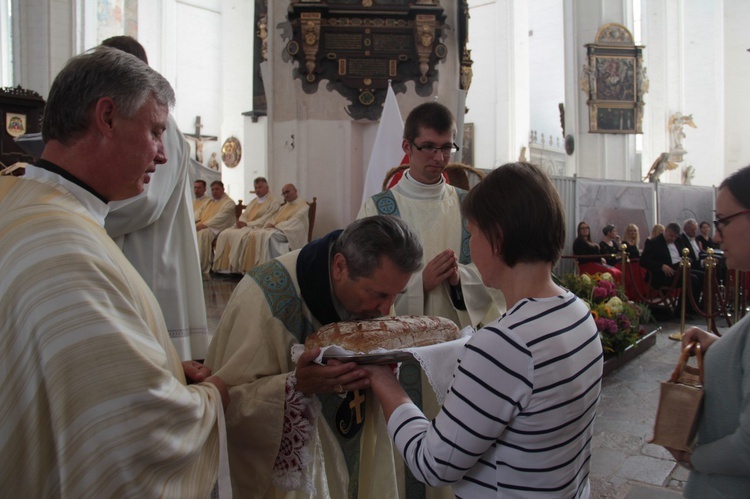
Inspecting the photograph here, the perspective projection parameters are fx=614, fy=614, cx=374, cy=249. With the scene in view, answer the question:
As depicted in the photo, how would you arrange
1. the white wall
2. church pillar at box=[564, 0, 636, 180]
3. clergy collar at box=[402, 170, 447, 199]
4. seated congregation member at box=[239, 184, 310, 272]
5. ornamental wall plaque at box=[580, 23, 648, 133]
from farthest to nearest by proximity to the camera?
1. the white wall
2. church pillar at box=[564, 0, 636, 180]
3. ornamental wall plaque at box=[580, 23, 648, 133]
4. seated congregation member at box=[239, 184, 310, 272]
5. clergy collar at box=[402, 170, 447, 199]

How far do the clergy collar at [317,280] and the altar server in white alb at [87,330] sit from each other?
0.57 m

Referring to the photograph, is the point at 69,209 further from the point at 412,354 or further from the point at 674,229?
the point at 674,229

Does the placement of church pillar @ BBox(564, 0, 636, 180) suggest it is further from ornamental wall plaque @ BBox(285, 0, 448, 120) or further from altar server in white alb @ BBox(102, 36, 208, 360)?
altar server in white alb @ BBox(102, 36, 208, 360)

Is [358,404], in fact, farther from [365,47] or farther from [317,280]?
[365,47]

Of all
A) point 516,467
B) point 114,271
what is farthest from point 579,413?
point 114,271

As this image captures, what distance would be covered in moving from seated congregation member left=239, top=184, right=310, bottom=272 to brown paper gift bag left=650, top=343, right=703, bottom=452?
6560 mm

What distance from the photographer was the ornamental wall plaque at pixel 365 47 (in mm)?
6395

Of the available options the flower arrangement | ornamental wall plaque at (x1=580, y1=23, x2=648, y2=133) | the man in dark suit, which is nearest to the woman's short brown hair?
the flower arrangement

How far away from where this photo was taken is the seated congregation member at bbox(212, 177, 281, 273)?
9836 millimetres

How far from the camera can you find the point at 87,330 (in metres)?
1.11

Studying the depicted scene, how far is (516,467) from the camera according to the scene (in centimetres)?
129

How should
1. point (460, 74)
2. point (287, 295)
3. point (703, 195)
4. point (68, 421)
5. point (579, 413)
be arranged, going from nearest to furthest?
point (68, 421) → point (579, 413) → point (287, 295) → point (460, 74) → point (703, 195)

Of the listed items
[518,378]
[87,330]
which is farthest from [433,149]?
[87,330]

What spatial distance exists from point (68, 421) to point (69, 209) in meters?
0.41
